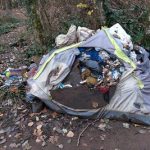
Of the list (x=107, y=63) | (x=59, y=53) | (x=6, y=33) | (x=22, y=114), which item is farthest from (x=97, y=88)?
(x=6, y=33)

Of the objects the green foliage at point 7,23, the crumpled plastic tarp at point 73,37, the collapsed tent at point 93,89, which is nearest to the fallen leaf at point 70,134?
the collapsed tent at point 93,89

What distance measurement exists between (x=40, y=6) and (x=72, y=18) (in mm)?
639

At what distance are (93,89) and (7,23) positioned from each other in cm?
729

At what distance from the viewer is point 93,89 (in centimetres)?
435

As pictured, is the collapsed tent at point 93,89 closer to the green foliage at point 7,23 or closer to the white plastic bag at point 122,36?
the white plastic bag at point 122,36

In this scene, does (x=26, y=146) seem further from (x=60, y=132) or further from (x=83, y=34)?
(x=83, y=34)

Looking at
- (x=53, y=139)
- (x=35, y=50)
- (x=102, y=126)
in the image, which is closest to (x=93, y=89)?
(x=102, y=126)

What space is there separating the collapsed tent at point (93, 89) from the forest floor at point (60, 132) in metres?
0.13

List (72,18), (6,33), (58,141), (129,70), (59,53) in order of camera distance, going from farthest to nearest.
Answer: (6,33) < (72,18) < (59,53) < (129,70) < (58,141)

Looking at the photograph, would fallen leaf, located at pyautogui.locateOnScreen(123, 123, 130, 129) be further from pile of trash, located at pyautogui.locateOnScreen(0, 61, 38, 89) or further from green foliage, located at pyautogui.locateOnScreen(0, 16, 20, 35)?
green foliage, located at pyautogui.locateOnScreen(0, 16, 20, 35)

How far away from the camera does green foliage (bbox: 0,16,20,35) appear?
10.1m

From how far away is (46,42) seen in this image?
20.5 ft

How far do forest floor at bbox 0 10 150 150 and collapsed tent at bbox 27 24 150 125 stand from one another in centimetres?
13

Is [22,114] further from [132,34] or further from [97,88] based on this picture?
[132,34]
